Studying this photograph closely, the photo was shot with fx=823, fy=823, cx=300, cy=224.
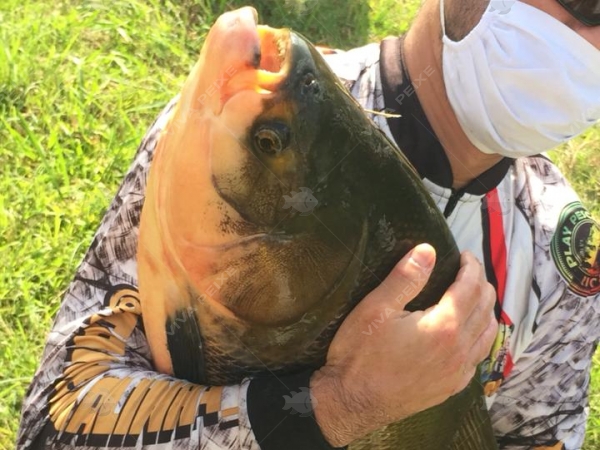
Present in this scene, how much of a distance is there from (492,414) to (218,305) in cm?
130

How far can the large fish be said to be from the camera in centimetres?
160

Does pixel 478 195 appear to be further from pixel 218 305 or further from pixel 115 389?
pixel 115 389

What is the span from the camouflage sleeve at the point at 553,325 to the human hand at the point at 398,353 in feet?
2.07

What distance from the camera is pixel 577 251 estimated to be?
2590 mm

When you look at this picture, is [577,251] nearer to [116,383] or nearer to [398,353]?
[398,353]

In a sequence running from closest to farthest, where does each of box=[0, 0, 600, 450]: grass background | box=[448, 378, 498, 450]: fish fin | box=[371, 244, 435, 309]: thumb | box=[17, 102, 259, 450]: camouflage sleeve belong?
box=[371, 244, 435, 309]: thumb → box=[17, 102, 259, 450]: camouflage sleeve → box=[448, 378, 498, 450]: fish fin → box=[0, 0, 600, 450]: grass background

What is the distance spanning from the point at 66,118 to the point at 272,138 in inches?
124

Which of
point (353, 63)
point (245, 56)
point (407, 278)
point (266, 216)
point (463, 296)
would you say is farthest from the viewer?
point (353, 63)

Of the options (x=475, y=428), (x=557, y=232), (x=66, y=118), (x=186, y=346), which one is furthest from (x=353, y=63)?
(x=66, y=118)

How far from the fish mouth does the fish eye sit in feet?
0.23

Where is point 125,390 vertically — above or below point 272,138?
below

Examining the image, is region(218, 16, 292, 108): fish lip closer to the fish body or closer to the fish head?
the fish head

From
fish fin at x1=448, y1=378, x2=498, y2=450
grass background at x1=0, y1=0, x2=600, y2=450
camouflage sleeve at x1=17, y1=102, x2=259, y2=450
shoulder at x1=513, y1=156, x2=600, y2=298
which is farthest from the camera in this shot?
grass background at x1=0, y1=0, x2=600, y2=450

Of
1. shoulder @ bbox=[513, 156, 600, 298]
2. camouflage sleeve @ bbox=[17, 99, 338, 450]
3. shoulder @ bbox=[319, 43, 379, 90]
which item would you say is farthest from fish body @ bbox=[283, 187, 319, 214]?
shoulder @ bbox=[513, 156, 600, 298]
